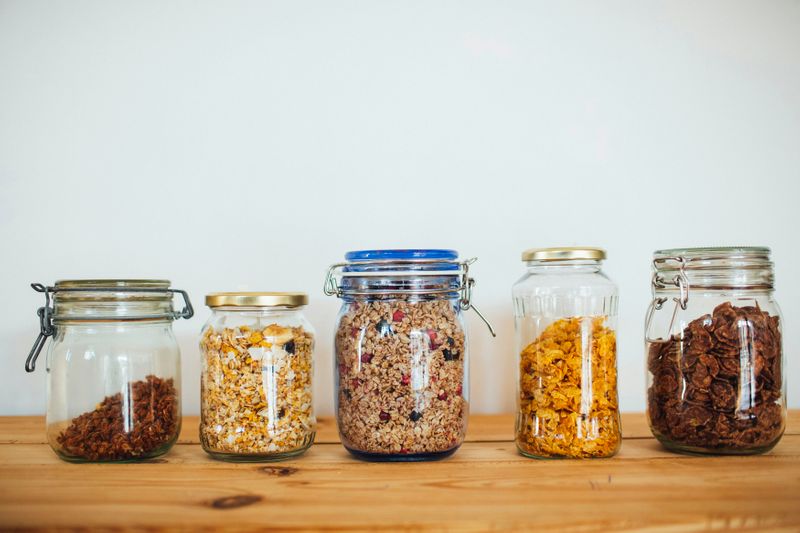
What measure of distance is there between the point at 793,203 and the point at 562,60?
1.81 feet

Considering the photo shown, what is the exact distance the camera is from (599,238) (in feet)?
4.33

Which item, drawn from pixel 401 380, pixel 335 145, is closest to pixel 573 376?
pixel 401 380

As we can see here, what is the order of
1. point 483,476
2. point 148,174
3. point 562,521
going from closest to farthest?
point 562,521 → point 483,476 → point 148,174

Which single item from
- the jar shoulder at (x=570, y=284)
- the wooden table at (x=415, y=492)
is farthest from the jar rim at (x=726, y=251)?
the wooden table at (x=415, y=492)

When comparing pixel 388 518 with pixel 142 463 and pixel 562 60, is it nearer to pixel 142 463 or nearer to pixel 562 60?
pixel 142 463

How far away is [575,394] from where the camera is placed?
3.16 ft

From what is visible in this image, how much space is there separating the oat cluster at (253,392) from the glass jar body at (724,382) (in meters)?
0.56

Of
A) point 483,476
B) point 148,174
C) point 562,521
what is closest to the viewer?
point 562,521

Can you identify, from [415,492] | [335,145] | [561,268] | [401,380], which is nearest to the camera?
[415,492]

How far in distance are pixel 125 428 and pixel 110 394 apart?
0.06m

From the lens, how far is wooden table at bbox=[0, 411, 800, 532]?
27.8 inches

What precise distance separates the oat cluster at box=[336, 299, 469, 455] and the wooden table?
39 millimetres

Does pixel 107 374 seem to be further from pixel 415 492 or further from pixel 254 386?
pixel 415 492

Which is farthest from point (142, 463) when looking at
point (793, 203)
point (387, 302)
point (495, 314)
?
point (793, 203)
